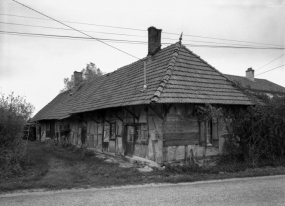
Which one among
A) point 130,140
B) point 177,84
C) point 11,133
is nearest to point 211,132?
point 177,84

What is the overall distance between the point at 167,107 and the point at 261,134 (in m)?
4.34

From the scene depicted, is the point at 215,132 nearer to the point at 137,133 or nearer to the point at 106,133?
the point at 137,133

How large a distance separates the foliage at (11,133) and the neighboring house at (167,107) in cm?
383

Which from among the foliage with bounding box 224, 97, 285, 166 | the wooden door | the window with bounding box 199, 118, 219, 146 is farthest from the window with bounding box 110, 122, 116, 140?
the foliage with bounding box 224, 97, 285, 166

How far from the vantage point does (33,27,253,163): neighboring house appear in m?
9.17

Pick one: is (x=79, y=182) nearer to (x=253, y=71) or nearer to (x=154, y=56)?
(x=154, y=56)

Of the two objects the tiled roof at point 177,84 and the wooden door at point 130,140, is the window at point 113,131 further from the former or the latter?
the wooden door at point 130,140

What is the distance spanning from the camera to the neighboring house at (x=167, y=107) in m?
9.17

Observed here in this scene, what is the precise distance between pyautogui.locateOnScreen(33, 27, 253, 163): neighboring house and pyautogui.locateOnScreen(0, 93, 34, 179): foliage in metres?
3.83

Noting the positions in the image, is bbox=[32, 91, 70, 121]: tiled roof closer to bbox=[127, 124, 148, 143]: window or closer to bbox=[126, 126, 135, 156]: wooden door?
bbox=[126, 126, 135, 156]: wooden door

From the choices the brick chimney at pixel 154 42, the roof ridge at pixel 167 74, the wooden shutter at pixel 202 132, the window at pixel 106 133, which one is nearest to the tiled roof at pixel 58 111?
the window at pixel 106 133

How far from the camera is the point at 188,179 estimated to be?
24.4 feet

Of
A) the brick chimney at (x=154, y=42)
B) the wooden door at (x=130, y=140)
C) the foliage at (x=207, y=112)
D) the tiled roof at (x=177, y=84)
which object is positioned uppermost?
the brick chimney at (x=154, y=42)

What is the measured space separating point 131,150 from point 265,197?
647 cm
